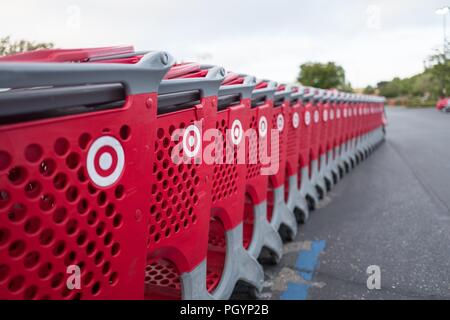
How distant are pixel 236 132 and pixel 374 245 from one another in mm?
1803

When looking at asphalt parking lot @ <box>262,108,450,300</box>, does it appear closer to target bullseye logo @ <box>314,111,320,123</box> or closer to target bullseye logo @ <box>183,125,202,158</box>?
target bullseye logo @ <box>314,111,320,123</box>

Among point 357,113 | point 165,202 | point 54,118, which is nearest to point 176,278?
point 165,202

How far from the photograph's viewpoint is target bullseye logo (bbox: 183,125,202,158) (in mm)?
1759

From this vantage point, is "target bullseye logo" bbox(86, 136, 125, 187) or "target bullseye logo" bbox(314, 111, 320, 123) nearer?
"target bullseye logo" bbox(86, 136, 125, 187)

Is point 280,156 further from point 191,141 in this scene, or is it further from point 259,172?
point 191,141

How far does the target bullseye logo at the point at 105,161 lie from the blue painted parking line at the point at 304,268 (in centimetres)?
168

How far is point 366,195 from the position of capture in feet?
16.6

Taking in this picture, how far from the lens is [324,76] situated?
3862cm

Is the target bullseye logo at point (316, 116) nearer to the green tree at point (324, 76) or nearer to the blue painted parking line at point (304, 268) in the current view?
the blue painted parking line at point (304, 268)

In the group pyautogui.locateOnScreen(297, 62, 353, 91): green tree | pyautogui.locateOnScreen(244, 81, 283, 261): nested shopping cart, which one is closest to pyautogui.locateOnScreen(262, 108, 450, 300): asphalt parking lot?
pyautogui.locateOnScreen(244, 81, 283, 261): nested shopping cart

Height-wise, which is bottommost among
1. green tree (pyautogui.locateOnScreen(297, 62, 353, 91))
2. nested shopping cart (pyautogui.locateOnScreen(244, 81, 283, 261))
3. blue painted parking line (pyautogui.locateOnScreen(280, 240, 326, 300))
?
blue painted parking line (pyautogui.locateOnScreen(280, 240, 326, 300))

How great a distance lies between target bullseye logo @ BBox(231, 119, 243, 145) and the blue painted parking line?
105cm

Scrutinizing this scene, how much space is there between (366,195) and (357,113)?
249cm

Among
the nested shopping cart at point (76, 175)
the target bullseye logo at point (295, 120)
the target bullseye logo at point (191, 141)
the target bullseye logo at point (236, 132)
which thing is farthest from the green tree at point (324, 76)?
the nested shopping cart at point (76, 175)
